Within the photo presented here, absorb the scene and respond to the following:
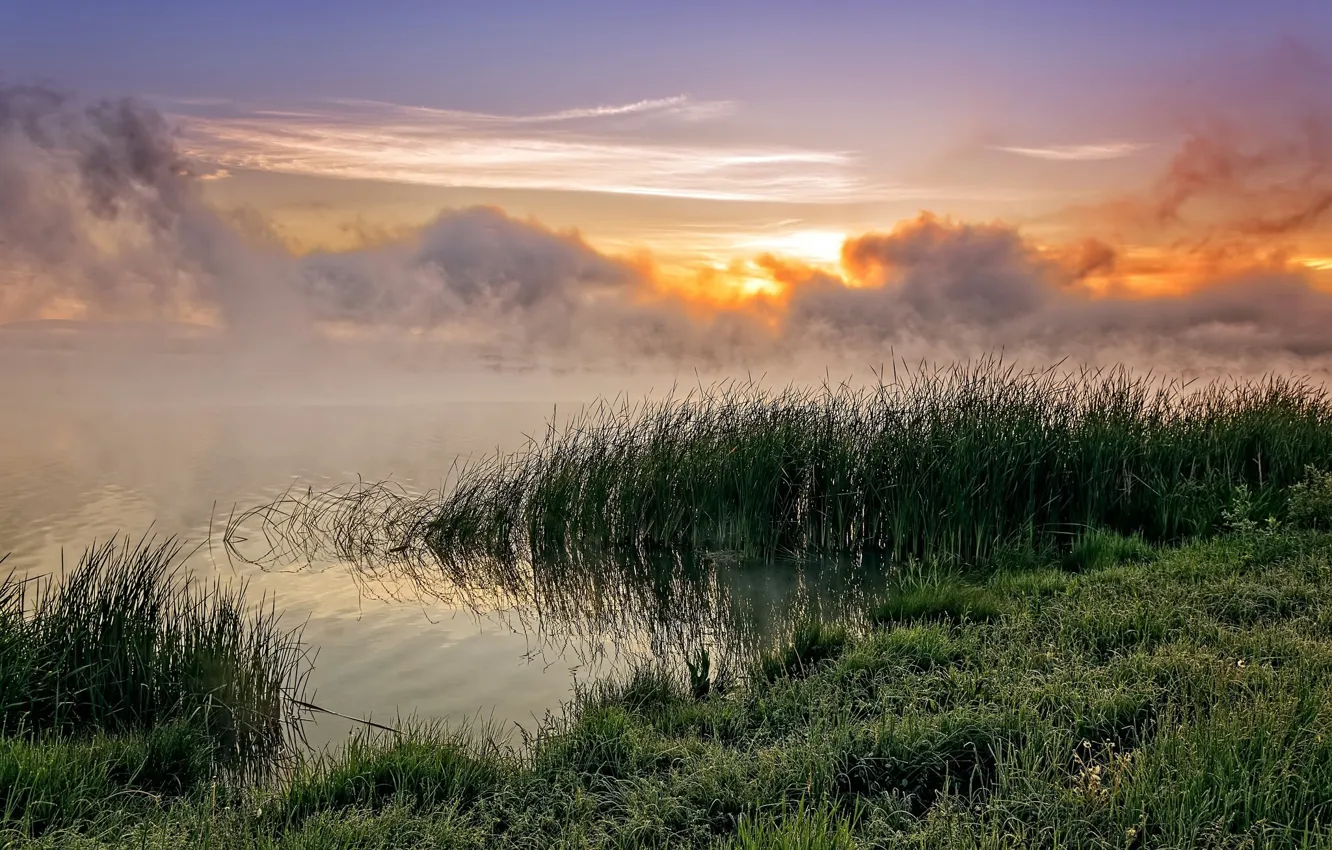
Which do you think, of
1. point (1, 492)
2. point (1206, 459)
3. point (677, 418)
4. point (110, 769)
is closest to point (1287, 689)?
point (110, 769)

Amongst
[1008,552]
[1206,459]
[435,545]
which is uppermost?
[1206,459]

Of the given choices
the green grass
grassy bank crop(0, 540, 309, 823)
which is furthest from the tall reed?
the green grass

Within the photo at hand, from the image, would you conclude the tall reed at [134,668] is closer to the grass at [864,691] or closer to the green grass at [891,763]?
the grass at [864,691]

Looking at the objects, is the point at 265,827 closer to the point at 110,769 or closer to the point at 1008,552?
the point at 110,769

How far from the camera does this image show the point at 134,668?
5047 mm

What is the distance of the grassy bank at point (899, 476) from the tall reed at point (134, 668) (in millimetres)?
5045

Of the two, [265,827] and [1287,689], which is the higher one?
[1287,689]

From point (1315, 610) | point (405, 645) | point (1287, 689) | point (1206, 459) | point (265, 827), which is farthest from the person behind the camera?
point (1206, 459)

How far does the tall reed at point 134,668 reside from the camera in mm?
4711

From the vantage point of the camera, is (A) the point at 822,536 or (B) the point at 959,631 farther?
(A) the point at 822,536

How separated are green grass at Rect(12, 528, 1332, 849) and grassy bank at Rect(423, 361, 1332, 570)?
369 cm

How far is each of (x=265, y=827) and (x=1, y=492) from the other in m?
→ 12.2

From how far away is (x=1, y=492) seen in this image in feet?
40.5

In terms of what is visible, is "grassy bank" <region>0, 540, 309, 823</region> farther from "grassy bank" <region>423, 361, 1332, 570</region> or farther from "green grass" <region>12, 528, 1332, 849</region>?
"grassy bank" <region>423, 361, 1332, 570</region>
